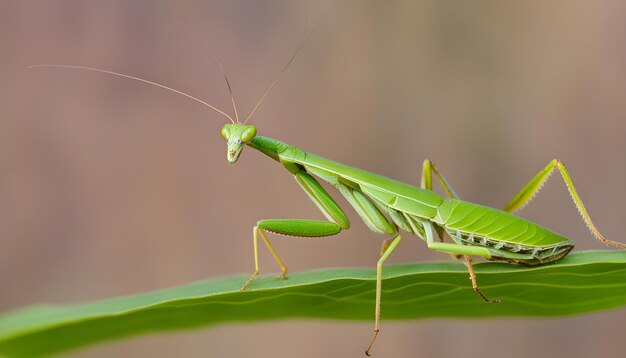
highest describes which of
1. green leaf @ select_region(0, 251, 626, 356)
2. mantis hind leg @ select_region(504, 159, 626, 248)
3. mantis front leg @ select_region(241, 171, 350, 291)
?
mantis front leg @ select_region(241, 171, 350, 291)

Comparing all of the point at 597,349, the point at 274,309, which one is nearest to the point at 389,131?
the point at 597,349

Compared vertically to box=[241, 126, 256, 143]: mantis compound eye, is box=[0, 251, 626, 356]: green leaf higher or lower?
lower

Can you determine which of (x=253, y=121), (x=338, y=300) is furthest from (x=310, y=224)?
(x=253, y=121)

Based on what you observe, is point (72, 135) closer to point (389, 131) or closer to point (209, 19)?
point (209, 19)

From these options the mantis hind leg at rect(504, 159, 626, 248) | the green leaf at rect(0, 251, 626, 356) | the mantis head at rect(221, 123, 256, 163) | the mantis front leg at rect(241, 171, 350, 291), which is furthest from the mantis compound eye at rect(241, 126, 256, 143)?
Answer: the mantis hind leg at rect(504, 159, 626, 248)

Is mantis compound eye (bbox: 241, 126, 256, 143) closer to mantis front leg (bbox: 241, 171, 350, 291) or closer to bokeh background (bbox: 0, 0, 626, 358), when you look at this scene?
mantis front leg (bbox: 241, 171, 350, 291)

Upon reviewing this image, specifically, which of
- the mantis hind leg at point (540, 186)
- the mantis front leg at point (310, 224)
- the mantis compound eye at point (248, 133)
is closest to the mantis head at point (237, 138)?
the mantis compound eye at point (248, 133)
